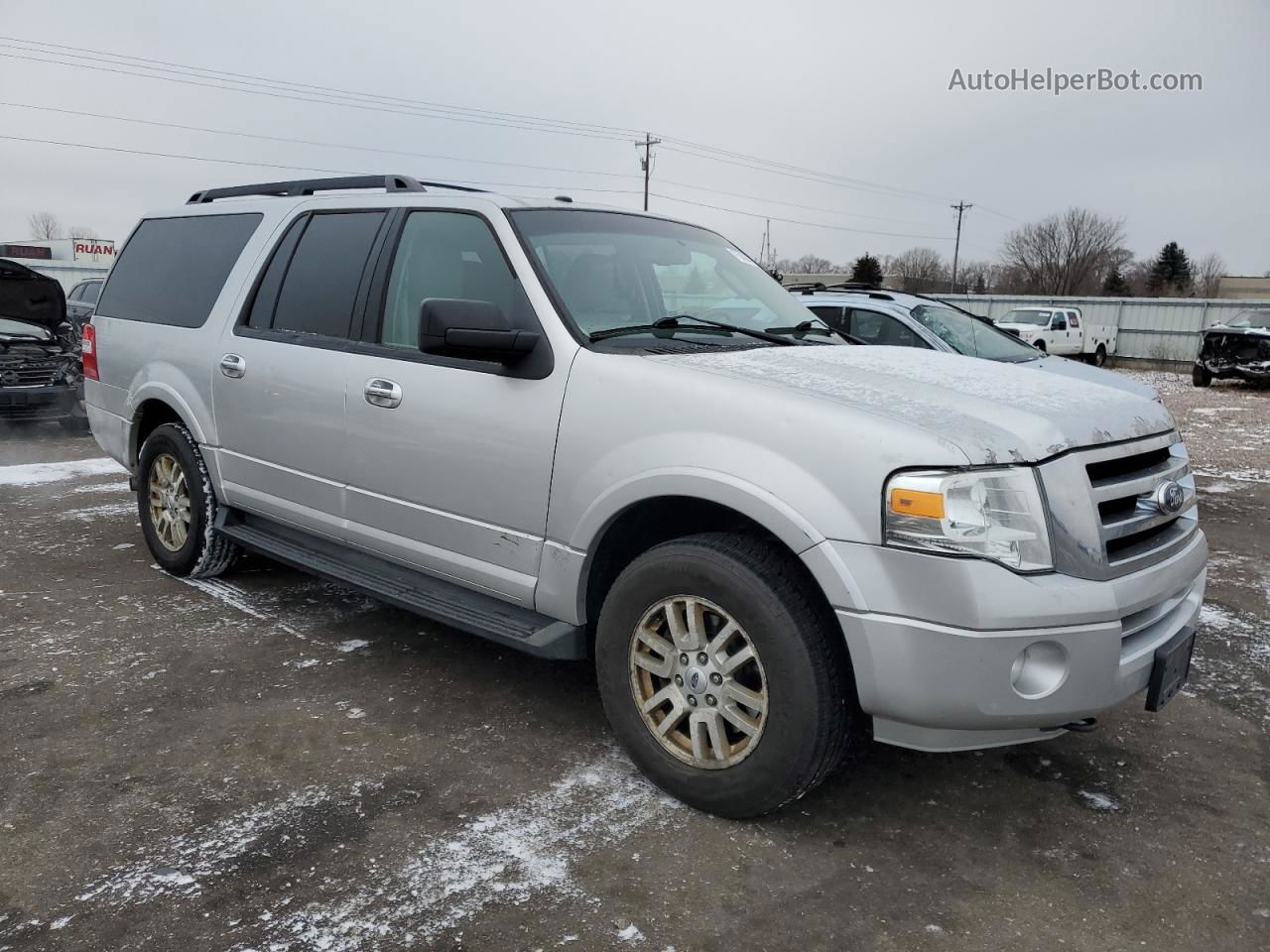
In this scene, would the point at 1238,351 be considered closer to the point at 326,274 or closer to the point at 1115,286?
the point at 326,274

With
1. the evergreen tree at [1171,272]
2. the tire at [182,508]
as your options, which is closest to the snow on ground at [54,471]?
the tire at [182,508]

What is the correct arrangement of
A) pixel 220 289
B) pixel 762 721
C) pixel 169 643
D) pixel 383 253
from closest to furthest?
pixel 762 721 < pixel 383 253 < pixel 169 643 < pixel 220 289

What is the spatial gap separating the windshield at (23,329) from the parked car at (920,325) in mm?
8025

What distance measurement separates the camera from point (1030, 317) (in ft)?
86.5

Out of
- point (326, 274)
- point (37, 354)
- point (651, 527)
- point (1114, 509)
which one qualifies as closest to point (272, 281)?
point (326, 274)

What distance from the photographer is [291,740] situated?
331 cm

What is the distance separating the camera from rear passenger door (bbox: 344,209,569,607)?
125 inches

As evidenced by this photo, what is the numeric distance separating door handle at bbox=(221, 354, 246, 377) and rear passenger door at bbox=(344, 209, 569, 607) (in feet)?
2.70

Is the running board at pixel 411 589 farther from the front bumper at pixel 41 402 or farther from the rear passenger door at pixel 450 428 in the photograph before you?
the front bumper at pixel 41 402

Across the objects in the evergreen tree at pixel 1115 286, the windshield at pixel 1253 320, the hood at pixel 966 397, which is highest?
the evergreen tree at pixel 1115 286

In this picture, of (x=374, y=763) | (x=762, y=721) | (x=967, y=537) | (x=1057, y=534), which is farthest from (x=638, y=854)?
(x=1057, y=534)

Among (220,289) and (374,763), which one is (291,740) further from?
(220,289)

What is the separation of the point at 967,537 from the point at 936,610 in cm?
20

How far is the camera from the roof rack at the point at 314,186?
4.13m
